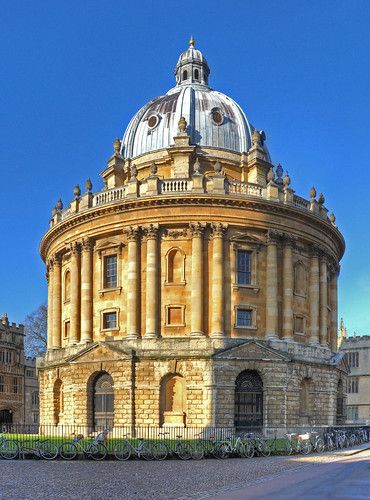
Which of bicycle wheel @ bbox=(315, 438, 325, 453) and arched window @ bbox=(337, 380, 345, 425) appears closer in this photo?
bicycle wheel @ bbox=(315, 438, 325, 453)

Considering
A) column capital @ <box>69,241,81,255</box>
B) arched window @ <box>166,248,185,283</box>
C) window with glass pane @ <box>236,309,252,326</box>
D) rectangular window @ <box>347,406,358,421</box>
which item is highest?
column capital @ <box>69,241,81,255</box>

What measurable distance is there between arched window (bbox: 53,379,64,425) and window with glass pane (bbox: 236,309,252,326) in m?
14.3

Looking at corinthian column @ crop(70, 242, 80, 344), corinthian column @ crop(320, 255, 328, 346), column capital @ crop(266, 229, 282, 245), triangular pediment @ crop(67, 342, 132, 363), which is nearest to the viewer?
triangular pediment @ crop(67, 342, 132, 363)

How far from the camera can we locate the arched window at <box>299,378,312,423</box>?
47034 millimetres

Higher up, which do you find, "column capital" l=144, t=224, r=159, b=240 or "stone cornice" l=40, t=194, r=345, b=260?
"stone cornice" l=40, t=194, r=345, b=260

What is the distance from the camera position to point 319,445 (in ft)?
117

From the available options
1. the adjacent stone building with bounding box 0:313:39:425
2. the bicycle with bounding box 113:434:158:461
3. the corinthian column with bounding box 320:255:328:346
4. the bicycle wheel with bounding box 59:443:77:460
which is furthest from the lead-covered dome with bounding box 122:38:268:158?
the adjacent stone building with bounding box 0:313:39:425

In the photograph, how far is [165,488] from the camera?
1925cm

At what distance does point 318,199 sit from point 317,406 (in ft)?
53.3

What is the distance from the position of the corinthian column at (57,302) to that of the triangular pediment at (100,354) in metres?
5.92

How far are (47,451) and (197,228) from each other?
2051 cm

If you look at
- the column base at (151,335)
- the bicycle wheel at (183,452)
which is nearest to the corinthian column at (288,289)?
the column base at (151,335)

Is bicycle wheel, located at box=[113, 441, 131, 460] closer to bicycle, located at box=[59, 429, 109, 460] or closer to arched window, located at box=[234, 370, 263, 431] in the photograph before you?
bicycle, located at box=[59, 429, 109, 460]

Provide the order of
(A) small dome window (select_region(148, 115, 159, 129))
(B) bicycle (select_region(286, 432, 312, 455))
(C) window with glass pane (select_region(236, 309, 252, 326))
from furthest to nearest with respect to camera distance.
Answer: (A) small dome window (select_region(148, 115, 159, 129)) → (C) window with glass pane (select_region(236, 309, 252, 326)) → (B) bicycle (select_region(286, 432, 312, 455))
